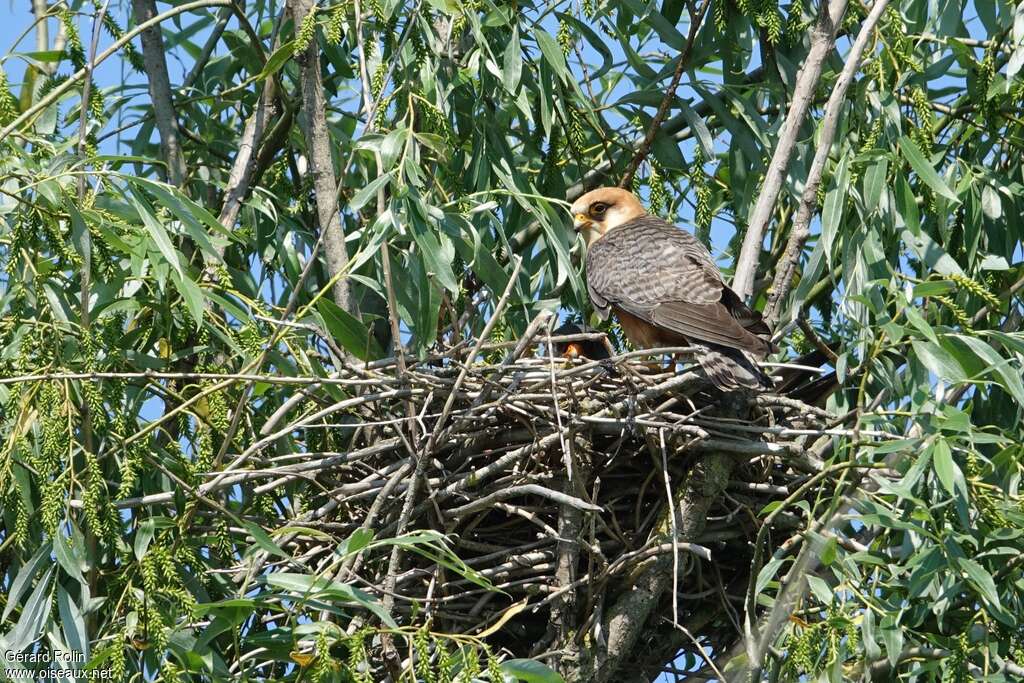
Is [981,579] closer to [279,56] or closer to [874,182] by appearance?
[874,182]

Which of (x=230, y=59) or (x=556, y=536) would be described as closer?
(x=556, y=536)

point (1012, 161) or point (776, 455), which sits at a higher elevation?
point (1012, 161)

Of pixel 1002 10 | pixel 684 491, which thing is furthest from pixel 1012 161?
pixel 684 491

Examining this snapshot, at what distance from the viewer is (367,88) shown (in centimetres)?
502

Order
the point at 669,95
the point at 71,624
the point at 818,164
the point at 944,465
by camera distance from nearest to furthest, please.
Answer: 1. the point at 944,465
2. the point at 71,624
3. the point at 818,164
4. the point at 669,95

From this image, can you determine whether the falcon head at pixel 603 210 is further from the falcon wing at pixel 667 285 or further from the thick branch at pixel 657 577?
the thick branch at pixel 657 577

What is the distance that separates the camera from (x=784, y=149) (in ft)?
16.6

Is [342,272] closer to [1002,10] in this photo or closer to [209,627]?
[209,627]

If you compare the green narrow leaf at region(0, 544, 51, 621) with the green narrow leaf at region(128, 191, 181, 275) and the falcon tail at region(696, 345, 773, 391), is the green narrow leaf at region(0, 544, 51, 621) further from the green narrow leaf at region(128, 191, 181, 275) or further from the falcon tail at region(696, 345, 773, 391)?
the falcon tail at region(696, 345, 773, 391)

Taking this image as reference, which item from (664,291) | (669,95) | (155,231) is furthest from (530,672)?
(669,95)

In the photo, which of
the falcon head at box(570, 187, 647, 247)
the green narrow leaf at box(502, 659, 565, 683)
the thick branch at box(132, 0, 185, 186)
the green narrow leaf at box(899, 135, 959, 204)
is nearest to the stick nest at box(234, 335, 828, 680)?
the green narrow leaf at box(502, 659, 565, 683)

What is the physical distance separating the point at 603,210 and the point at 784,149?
148 centimetres

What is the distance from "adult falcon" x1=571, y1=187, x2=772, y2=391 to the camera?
194 inches

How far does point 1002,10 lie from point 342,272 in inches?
106
